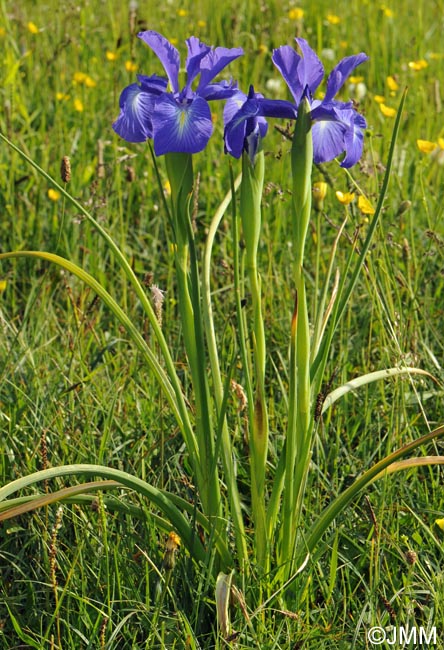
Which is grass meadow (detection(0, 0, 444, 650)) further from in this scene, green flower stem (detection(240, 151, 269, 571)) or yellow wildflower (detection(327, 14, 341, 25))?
yellow wildflower (detection(327, 14, 341, 25))

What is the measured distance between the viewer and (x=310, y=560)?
142cm

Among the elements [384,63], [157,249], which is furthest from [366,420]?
[384,63]

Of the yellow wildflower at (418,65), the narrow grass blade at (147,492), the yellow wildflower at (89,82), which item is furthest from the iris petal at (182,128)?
the yellow wildflower at (89,82)

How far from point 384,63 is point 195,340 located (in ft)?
8.78

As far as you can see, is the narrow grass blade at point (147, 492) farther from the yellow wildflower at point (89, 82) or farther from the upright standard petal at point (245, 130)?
the yellow wildflower at point (89, 82)

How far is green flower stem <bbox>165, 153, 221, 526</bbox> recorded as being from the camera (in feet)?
4.17

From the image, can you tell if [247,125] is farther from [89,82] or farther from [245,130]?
[89,82]

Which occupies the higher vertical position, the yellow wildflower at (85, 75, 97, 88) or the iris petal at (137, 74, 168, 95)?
the iris petal at (137, 74, 168, 95)

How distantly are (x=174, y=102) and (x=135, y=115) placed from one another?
0.08 meters

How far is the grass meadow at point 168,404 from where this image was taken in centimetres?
140

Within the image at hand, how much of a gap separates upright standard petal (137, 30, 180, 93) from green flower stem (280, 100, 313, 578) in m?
0.23

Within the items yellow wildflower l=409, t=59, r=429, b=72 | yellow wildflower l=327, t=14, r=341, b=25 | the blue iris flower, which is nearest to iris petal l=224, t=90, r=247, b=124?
the blue iris flower

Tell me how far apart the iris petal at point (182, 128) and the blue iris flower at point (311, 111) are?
0.18ft

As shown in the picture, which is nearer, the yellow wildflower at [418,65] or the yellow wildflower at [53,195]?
the yellow wildflower at [53,195]
